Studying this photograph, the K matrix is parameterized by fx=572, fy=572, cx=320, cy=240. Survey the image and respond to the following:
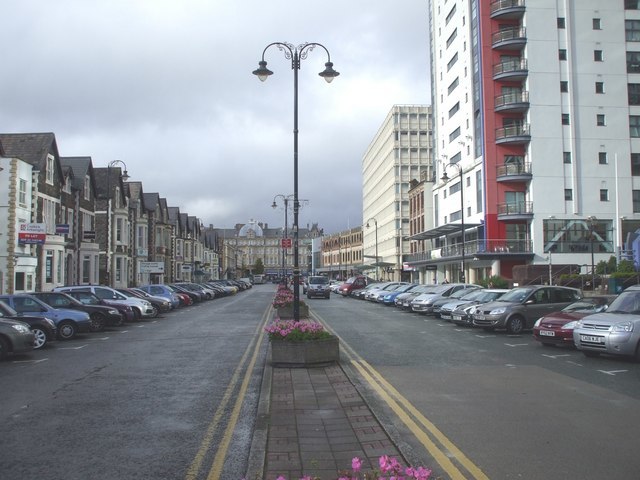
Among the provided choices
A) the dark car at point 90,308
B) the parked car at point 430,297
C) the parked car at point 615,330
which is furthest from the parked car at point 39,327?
the parked car at point 430,297

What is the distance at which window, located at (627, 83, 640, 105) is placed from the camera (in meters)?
48.4

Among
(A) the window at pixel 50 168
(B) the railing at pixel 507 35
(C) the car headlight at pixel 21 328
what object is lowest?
(C) the car headlight at pixel 21 328

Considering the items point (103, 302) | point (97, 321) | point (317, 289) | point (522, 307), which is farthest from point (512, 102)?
point (97, 321)

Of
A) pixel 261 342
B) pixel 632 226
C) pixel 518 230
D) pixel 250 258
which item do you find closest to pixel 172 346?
pixel 261 342

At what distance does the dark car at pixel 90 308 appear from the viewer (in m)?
19.4

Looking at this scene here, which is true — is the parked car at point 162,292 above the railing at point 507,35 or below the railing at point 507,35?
below

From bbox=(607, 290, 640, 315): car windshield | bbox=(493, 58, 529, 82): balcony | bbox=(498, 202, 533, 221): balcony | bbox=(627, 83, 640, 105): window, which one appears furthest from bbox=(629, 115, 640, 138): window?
bbox=(607, 290, 640, 315): car windshield

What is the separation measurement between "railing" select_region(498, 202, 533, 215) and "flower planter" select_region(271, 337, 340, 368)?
40.3 meters

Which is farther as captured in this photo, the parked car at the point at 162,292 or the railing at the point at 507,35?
the railing at the point at 507,35

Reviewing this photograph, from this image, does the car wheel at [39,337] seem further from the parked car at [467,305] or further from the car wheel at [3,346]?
the parked car at [467,305]

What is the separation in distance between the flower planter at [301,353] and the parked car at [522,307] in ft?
30.7

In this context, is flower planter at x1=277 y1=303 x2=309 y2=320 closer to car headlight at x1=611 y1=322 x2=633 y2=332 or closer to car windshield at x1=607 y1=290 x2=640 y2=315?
car windshield at x1=607 y1=290 x2=640 y2=315

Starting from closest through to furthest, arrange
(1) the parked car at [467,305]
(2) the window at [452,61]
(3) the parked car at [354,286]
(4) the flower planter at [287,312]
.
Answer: (1) the parked car at [467,305], (4) the flower planter at [287,312], (3) the parked car at [354,286], (2) the window at [452,61]

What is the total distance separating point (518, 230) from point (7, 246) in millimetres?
38352
